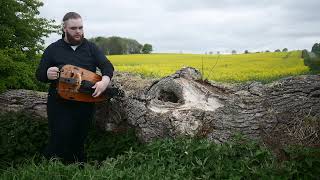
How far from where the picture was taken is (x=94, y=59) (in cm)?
646

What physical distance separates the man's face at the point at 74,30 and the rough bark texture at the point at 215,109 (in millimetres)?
1325

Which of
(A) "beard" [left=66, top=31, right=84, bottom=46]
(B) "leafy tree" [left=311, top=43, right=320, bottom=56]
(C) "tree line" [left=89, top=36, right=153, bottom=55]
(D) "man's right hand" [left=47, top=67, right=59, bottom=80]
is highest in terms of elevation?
(A) "beard" [left=66, top=31, right=84, bottom=46]

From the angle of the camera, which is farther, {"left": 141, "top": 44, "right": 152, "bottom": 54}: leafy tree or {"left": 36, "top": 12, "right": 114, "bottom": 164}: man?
{"left": 141, "top": 44, "right": 152, "bottom": 54}: leafy tree

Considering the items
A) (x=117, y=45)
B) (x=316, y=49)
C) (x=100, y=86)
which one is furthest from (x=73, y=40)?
(x=117, y=45)

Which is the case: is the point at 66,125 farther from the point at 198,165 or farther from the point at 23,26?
the point at 23,26

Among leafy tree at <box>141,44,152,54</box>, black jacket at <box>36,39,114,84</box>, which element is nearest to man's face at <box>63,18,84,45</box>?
black jacket at <box>36,39,114,84</box>

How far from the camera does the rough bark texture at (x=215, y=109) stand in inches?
246

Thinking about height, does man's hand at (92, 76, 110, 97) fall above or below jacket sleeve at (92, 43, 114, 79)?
below

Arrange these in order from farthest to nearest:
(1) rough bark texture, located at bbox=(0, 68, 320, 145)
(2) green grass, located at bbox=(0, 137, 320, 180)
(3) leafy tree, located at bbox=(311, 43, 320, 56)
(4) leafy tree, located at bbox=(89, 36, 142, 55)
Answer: (4) leafy tree, located at bbox=(89, 36, 142, 55) < (1) rough bark texture, located at bbox=(0, 68, 320, 145) < (2) green grass, located at bbox=(0, 137, 320, 180) < (3) leafy tree, located at bbox=(311, 43, 320, 56)

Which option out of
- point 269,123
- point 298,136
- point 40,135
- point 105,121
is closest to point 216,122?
point 269,123

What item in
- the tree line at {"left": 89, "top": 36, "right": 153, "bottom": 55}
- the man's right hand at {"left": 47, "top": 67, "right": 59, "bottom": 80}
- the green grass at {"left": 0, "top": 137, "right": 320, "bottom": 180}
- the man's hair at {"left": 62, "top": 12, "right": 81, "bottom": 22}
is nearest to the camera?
the green grass at {"left": 0, "top": 137, "right": 320, "bottom": 180}

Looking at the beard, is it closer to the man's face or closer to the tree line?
the man's face

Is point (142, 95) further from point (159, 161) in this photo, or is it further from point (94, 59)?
point (159, 161)

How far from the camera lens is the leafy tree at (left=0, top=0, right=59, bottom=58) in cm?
920
